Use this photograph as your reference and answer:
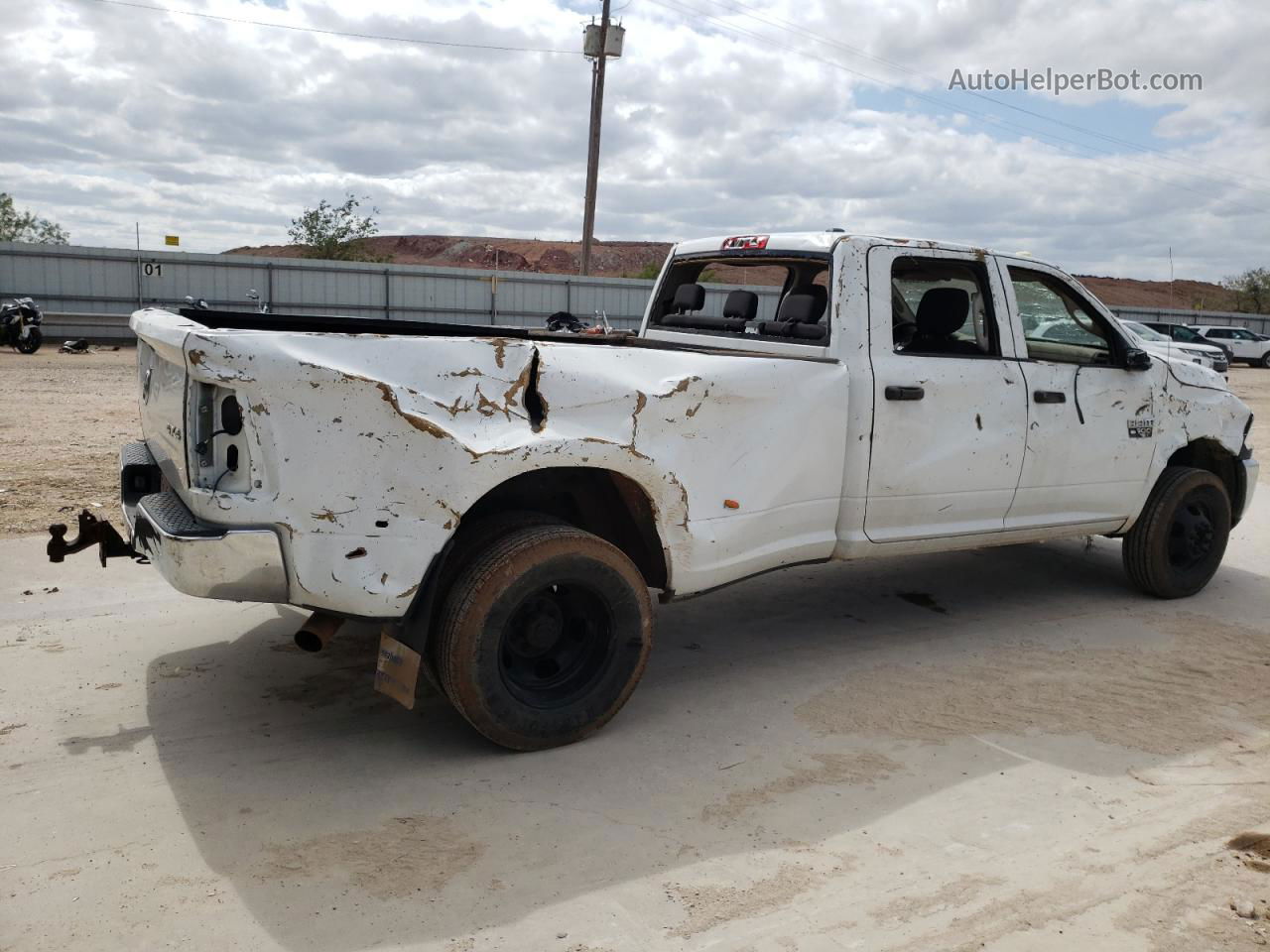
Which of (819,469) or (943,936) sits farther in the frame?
(819,469)

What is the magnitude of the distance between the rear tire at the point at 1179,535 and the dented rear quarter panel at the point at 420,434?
3.23 meters

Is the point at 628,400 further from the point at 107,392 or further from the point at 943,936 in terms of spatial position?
the point at 107,392

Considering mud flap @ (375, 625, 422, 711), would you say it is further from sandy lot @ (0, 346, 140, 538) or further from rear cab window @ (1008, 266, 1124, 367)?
sandy lot @ (0, 346, 140, 538)

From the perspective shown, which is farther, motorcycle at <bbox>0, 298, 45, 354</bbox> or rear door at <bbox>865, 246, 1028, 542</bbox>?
motorcycle at <bbox>0, 298, 45, 354</bbox>

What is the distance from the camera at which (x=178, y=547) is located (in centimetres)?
351

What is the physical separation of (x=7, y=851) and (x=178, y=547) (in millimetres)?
999

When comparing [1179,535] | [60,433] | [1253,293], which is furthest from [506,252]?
[1179,535]

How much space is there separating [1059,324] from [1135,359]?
46 centimetres

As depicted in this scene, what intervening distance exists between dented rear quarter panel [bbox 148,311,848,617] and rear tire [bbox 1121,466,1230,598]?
3.23 m

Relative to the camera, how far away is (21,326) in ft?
64.8

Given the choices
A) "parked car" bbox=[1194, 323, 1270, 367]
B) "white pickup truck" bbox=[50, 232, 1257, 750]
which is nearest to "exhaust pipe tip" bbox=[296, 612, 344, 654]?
"white pickup truck" bbox=[50, 232, 1257, 750]

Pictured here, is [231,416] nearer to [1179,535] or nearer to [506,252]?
[1179,535]

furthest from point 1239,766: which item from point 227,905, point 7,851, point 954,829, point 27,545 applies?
point 27,545

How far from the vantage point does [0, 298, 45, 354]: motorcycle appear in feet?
64.6
